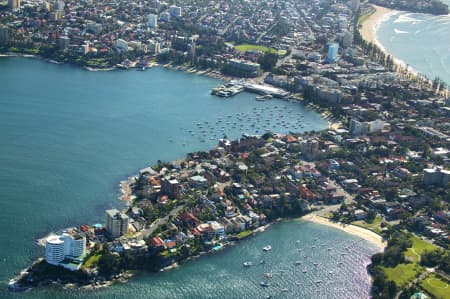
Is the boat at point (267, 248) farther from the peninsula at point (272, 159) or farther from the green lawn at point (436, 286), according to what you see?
the green lawn at point (436, 286)

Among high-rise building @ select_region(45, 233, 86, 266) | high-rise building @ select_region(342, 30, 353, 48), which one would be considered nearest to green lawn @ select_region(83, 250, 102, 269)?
high-rise building @ select_region(45, 233, 86, 266)

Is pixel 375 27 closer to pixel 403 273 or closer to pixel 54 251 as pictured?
pixel 403 273

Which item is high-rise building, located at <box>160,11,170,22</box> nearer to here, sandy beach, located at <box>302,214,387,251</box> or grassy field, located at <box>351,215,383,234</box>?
sandy beach, located at <box>302,214,387,251</box>

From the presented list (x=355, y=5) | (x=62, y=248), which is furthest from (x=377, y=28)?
(x=62, y=248)

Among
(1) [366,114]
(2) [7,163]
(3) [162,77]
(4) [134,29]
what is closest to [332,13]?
(4) [134,29]

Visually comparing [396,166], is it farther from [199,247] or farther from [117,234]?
[117,234]
